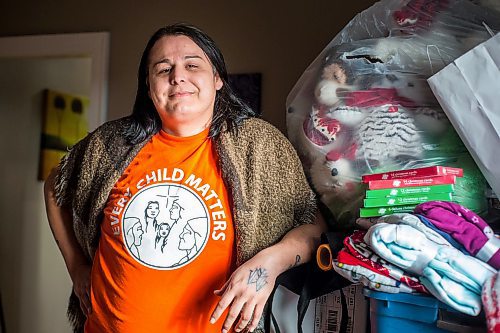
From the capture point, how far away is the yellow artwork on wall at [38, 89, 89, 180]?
3.03m

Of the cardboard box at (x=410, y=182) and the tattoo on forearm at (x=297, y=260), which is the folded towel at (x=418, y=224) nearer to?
the cardboard box at (x=410, y=182)

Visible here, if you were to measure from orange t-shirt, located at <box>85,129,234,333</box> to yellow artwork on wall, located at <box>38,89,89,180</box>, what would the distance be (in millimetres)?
1817

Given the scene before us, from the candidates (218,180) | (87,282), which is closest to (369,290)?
(218,180)

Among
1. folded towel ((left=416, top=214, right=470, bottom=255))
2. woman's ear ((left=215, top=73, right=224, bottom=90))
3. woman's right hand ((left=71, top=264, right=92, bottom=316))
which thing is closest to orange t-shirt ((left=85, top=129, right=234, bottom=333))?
woman's right hand ((left=71, top=264, right=92, bottom=316))

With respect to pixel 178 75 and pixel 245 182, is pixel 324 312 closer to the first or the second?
pixel 245 182

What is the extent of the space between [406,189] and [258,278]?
356mm

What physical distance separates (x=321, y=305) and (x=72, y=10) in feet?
5.19

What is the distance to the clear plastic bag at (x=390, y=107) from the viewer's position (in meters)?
1.24

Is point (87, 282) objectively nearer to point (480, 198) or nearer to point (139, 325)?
point (139, 325)

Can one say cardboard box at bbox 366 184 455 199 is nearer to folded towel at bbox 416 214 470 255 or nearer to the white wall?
folded towel at bbox 416 214 470 255

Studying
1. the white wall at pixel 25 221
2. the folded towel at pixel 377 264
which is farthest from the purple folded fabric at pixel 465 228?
the white wall at pixel 25 221

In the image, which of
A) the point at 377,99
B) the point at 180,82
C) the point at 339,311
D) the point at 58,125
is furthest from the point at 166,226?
the point at 58,125

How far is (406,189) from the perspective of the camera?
1.16 meters

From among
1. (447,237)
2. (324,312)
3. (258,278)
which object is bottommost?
(324,312)
